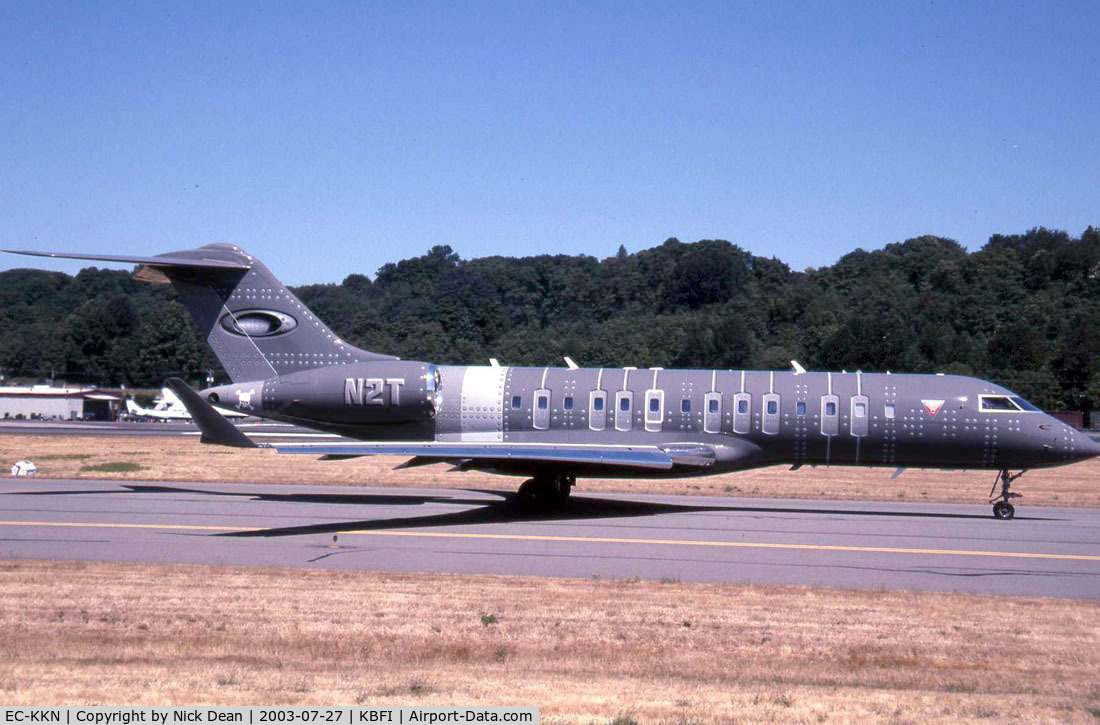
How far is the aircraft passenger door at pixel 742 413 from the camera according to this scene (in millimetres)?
20484

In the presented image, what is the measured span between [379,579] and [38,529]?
289 inches

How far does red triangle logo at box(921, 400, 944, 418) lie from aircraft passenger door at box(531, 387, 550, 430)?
7598mm

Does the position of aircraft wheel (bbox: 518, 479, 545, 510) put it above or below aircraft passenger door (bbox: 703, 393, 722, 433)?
below

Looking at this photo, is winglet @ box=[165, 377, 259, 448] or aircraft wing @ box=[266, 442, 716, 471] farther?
winglet @ box=[165, 377, 259, 448]

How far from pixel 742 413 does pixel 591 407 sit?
121 inches

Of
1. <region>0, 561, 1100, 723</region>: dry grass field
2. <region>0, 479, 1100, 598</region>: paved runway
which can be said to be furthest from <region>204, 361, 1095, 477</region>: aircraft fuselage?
<region>0, 561, 1100, 723</region>: dry grass field

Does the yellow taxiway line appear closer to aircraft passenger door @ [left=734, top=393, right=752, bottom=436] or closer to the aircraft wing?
the aircraft wing

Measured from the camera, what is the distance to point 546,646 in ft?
30.7

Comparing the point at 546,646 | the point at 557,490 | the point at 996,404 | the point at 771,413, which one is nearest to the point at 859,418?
the point at 771,413

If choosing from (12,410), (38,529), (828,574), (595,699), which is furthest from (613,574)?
(12,410)

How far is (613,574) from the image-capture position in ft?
43.3

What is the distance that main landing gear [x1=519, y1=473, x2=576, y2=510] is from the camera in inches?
802

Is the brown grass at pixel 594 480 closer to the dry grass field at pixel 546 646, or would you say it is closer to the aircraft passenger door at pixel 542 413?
the aircraft passenger door at pixel 542 413

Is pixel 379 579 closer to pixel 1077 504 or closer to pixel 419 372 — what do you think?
pixel 419 372
